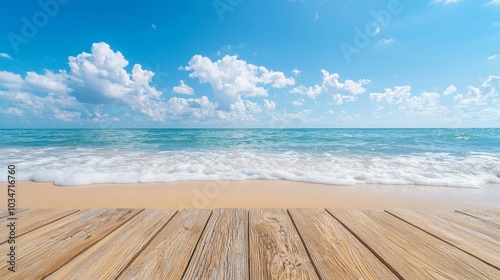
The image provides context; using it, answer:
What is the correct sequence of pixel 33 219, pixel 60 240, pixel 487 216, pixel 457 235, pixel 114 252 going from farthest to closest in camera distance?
1. pixel 487 216
2. pixel 33 219
3. pixel 457 235
4. pixel 60 240
5. pixel 114 252

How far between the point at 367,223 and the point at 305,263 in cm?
84

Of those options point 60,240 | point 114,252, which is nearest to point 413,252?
point 114,252

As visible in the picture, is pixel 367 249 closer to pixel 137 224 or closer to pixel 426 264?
pixel 426 264

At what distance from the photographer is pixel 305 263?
3.76 feet

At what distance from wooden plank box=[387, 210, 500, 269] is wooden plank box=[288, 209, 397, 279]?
0.66m

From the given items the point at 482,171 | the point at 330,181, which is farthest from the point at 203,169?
the point at 482,171

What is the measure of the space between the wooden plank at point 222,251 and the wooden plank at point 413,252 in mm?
847

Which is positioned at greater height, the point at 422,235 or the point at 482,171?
the point at 422,235

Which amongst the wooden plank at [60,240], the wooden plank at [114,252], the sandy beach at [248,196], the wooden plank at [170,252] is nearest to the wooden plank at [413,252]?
the wooden plank at [170,252]

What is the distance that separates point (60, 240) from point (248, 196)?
3.25 metres

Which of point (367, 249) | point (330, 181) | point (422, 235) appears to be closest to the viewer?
point (367, 249)

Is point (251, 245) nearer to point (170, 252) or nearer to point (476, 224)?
point (170, 252)

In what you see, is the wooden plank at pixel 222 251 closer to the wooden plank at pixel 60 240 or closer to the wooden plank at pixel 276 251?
the wooden plank at pixel 276 251

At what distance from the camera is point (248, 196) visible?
4.30m
